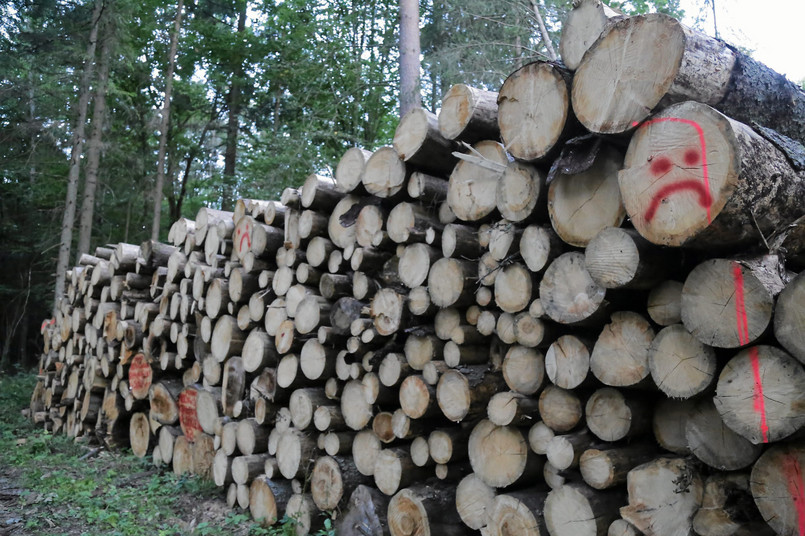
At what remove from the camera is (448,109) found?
11.4ft

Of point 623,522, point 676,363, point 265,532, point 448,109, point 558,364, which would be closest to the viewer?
point 676,363

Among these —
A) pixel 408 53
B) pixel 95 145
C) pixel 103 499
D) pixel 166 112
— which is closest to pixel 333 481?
pixel 103 499

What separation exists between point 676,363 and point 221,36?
1477cm

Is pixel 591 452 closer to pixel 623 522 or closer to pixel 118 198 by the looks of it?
pixel 623 522

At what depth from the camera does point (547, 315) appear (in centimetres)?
282

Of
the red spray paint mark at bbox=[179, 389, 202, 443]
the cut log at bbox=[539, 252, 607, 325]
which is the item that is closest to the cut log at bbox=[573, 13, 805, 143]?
the cut log at bbox=[539, 252, 607, 325]

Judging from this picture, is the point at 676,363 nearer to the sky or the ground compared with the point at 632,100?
nearer to the ground

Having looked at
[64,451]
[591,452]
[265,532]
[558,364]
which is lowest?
[64,451]

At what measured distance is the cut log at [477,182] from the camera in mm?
3247

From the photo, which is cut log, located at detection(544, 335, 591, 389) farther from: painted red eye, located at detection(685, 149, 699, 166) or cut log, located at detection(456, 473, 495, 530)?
painted red eye, located at detection(685, 149, 699, 166)

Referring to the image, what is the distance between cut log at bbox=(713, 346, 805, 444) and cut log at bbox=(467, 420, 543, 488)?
1.02m

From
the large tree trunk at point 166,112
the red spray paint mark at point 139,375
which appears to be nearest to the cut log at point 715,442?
the red spray paint mark at point 139,375

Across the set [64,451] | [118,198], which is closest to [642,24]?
[64,451]

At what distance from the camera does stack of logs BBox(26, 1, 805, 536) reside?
2.17 m
